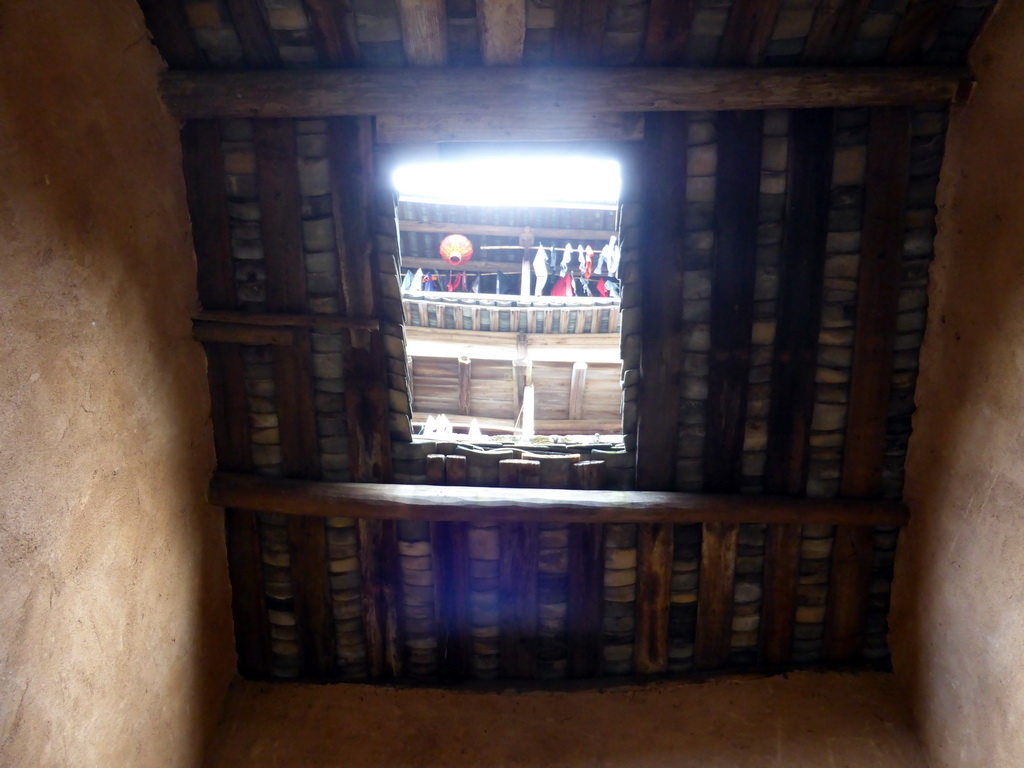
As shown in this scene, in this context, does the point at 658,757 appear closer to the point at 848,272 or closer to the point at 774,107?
the point at 848,272

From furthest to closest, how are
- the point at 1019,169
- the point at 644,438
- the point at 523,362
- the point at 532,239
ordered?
1. the point at 532,239
2. the point at 523,362
3. the point at 644,438
4. the point at 1019,169

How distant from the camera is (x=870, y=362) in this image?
244cm

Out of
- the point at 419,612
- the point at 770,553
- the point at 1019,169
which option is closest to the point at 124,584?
the point at 419,612

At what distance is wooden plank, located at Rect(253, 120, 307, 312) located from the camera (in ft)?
7.55

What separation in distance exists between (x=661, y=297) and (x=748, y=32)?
92 cm

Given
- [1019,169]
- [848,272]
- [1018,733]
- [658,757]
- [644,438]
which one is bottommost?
[658,757]

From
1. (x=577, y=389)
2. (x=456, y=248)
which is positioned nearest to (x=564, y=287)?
(x=456, y=248)

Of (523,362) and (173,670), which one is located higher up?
(523,362)

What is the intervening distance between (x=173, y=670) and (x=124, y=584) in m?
0.50

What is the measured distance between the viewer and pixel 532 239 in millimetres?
6547

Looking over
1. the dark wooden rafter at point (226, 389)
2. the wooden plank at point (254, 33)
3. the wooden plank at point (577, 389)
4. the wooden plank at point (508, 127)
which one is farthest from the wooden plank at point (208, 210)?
the wooden plank at point (577, 389)

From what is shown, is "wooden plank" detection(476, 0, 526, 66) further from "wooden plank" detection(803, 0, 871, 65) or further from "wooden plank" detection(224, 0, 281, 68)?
"wooden plank" detection(803, 0, 871, 65)

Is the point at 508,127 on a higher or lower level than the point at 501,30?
lower

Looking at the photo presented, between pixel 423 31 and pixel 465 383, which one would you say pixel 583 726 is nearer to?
pixel 423 31
